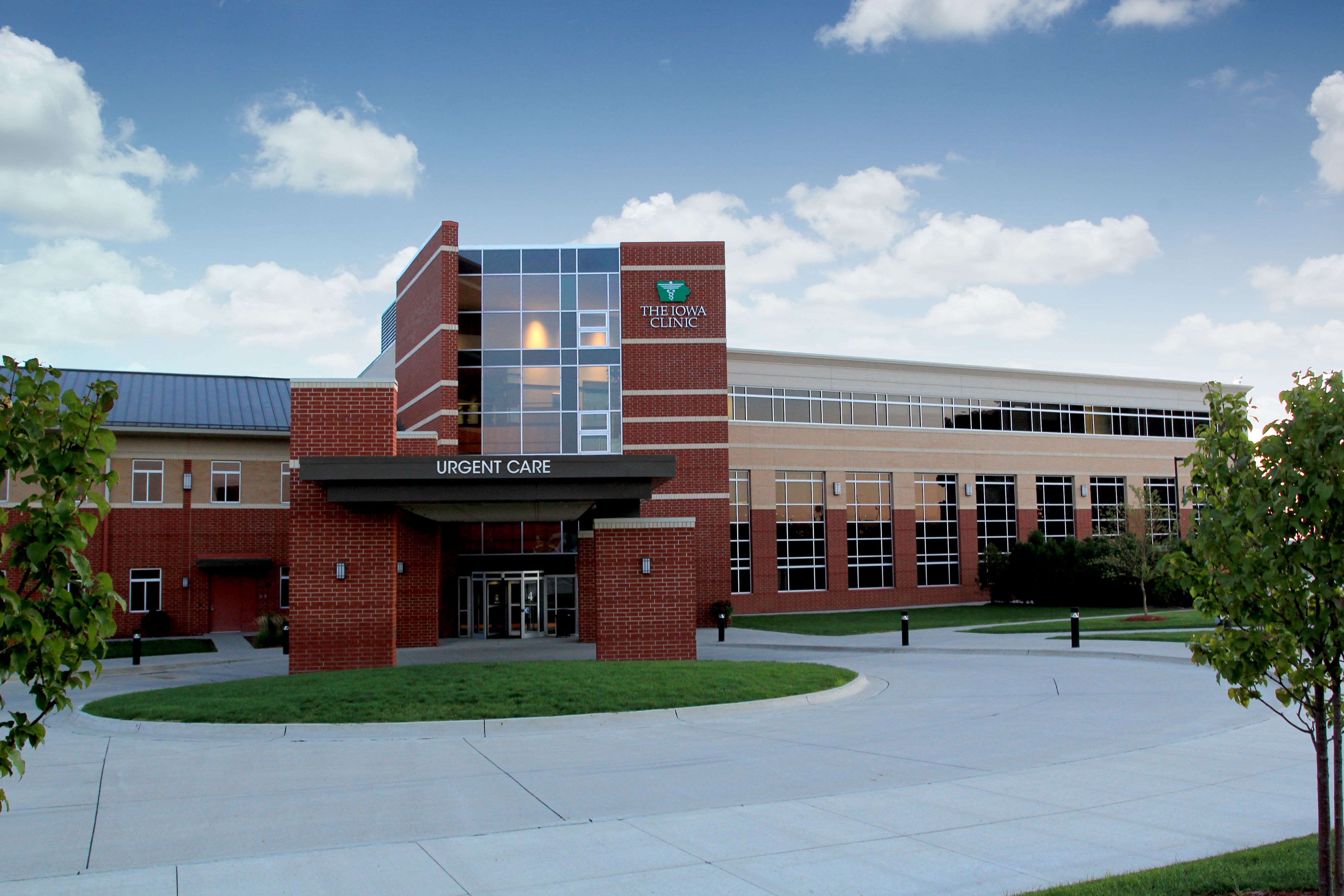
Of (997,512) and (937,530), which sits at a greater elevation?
(997,512)

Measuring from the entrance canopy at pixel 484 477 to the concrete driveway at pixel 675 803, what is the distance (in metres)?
6.33

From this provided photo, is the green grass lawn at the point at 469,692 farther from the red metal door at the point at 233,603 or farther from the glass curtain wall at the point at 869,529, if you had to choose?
the glass curtain wall at the point at 869,529

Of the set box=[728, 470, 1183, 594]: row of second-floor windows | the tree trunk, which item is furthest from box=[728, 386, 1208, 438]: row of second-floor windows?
the tree trunk

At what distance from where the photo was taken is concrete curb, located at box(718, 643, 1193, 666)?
869 inches

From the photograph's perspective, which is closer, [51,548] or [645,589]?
[51,548]

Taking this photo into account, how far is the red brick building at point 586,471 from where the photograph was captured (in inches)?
810

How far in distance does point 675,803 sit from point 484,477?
11.7 metres

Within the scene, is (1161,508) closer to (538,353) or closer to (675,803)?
(538,353)

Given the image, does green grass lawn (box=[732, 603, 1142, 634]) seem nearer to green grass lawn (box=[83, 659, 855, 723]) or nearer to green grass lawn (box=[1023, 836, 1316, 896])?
green grass lawn (box=[83, 659, 855, 723])

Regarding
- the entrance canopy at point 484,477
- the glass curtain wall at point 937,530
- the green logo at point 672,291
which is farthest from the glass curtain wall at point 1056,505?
the entrance canopy at point 484,477

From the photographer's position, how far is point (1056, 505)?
177 ft

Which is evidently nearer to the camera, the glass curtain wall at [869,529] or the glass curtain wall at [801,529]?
the glass curtain wall at [801,529]

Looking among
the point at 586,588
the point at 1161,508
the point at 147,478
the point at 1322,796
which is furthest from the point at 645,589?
the point at 1161,508

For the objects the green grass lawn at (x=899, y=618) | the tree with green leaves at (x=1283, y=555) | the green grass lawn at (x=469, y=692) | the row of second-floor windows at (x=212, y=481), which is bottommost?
the green grass lawn at (x=899, y=618)
